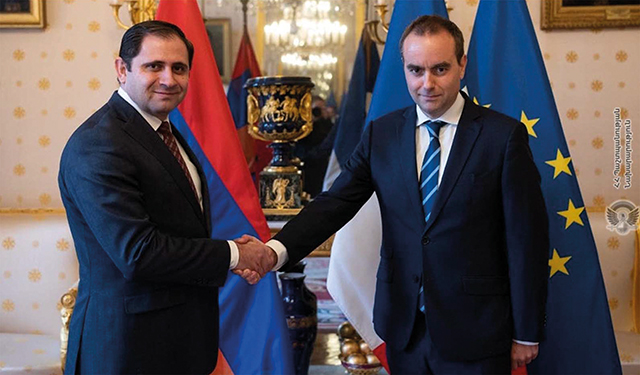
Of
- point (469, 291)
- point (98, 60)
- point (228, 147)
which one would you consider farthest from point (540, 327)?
point (98, 60)

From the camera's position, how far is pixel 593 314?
244 centimetres

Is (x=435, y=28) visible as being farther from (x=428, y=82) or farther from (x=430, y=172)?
(x=430, y=172)

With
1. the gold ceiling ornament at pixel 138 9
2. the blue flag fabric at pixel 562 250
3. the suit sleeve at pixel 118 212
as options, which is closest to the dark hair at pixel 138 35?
the suit sleeve at pixel 118 212

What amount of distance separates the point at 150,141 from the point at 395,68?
47.6 inches

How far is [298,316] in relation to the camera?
3074 millimetres

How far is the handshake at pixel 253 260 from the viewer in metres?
1.95

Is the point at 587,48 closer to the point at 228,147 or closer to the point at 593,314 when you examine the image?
the point at 593,314

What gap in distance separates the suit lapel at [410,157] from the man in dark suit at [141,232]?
500 mm

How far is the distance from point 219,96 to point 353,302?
3.07 feet

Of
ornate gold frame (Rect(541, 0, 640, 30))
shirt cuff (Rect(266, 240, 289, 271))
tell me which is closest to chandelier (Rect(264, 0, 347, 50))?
ornate gold frame (Rect(541, 0, 640, 30))

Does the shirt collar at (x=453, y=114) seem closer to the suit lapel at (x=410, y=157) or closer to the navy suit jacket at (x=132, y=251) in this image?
the suit lapel at (x=410, y=157)

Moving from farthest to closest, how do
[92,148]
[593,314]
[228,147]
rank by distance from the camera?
[228,147] → [593,314] → [92,148]

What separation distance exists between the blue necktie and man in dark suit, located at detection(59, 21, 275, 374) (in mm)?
525

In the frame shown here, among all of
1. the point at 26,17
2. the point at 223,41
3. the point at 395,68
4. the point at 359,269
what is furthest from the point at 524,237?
the point at 26,17
